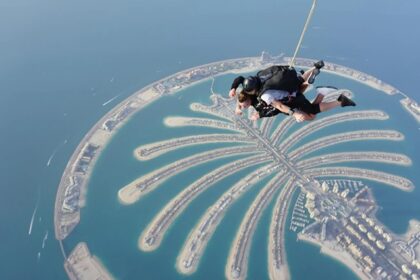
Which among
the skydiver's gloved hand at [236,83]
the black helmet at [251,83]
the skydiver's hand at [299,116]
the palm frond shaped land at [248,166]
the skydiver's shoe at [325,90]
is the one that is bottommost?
the skydiver's hand at [299,116]

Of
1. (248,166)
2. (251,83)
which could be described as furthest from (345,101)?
(248,166)

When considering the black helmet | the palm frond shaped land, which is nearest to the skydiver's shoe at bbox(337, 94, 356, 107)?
the black helmet

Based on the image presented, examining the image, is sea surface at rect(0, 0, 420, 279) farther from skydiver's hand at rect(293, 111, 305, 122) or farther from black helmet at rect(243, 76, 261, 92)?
black helmet at rect(243, 76, 261, 92)

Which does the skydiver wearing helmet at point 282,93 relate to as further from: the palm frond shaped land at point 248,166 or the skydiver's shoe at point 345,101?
the palm frond shaped land at point 248,166

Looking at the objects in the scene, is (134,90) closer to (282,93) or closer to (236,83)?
(236,83)

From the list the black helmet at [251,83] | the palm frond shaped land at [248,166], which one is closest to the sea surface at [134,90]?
the palm frond shaped land at [248,166]

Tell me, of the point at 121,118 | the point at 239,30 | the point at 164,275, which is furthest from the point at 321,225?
the point at 239,30
